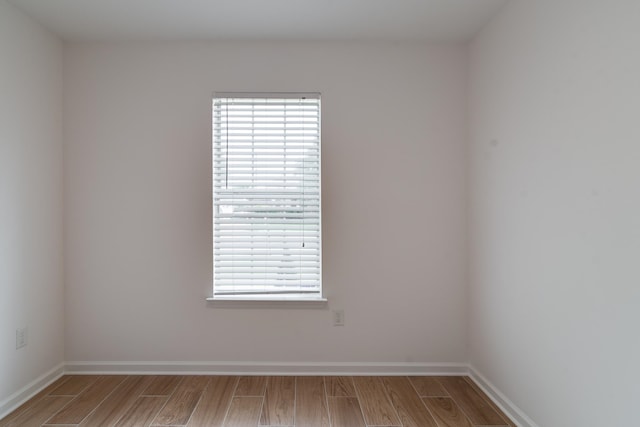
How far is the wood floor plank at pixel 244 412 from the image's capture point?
89.7 inches

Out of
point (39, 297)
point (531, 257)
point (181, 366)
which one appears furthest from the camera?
point (181, 366)

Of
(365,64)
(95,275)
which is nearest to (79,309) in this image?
(95,275)

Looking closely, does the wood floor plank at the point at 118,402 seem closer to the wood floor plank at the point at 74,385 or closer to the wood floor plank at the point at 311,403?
the wood floor plank at the point at 74,385

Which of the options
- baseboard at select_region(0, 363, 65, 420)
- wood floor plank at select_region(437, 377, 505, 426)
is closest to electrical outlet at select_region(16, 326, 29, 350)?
baseboard at select_region(0, 363, 65, 420)

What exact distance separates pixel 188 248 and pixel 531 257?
95.6 inches

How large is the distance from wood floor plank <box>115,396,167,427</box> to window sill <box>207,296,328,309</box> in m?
0.74

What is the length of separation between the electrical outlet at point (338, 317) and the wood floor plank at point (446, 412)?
80 centimetres

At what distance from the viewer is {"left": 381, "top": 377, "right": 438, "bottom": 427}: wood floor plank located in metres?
2.30

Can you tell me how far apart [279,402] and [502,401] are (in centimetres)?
148

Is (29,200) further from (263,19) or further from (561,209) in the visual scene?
(561,209)

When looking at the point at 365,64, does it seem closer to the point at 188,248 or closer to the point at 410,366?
the point at 188,248

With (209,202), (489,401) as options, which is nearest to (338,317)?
(489,401)

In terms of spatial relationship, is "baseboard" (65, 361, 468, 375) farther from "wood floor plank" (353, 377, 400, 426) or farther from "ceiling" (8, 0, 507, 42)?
"ceiling" (8, 0, 507, 42)

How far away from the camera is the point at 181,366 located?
2951 mm
